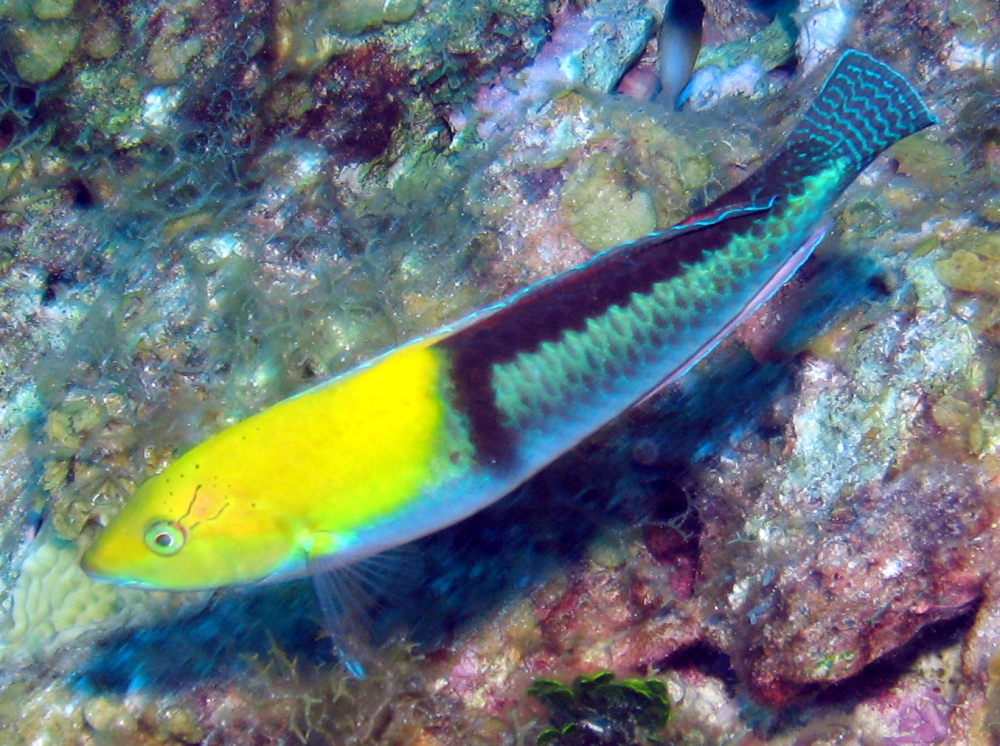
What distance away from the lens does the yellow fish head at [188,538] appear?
2041mm

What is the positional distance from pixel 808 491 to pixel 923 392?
0.65m

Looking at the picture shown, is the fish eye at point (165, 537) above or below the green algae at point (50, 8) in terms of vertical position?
below

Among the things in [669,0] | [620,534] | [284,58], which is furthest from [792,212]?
[669,0]

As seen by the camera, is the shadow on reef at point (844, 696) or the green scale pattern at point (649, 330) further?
the shadow on reef at point (844, 696)

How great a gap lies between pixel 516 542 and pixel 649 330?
1850 mm

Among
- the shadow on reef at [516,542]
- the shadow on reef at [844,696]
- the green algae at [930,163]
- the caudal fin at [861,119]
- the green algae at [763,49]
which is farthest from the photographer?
the green algae at [763,49]

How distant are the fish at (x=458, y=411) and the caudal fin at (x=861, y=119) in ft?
0.08

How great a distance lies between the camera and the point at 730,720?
3.42 m

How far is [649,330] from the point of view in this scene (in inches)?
85.8

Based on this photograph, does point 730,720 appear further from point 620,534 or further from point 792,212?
point 792,212

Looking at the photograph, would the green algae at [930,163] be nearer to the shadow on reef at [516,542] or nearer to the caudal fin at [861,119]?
the shadow on reef at [516,542]

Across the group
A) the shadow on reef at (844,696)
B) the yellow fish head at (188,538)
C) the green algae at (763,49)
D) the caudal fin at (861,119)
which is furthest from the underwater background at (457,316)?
the caudal fin at (861,119)

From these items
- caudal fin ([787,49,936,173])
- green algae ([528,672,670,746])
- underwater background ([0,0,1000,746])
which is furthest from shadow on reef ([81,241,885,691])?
caudal fin ([787,49,936,173])

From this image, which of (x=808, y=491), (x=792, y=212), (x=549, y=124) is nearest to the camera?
(x=792, y=212)
